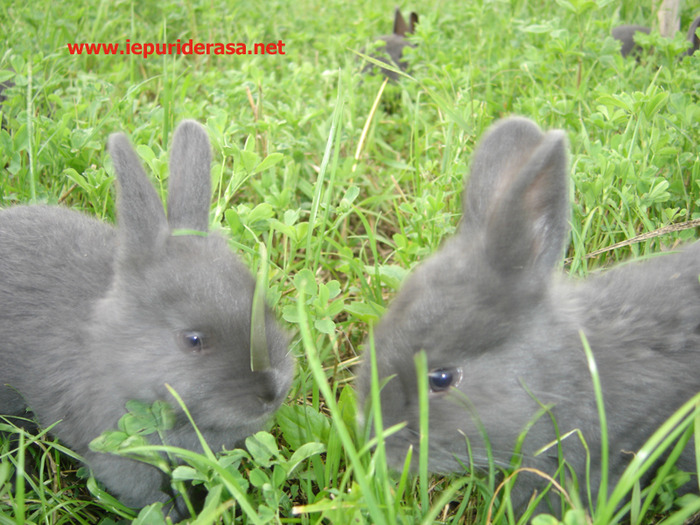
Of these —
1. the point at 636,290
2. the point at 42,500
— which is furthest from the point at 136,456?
the point at 636,290

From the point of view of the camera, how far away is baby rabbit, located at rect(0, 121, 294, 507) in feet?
8.23

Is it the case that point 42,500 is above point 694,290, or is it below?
below

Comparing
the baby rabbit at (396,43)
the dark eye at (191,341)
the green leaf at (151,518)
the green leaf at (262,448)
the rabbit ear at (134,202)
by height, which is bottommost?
the green leaf at (151,518)

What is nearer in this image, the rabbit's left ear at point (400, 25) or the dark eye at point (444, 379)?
the dark eye at point (444, 379)

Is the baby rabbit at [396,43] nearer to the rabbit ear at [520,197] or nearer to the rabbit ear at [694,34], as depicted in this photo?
the rabbit ear at [694,34]

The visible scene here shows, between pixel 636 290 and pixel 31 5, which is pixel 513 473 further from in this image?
pixel 31 5

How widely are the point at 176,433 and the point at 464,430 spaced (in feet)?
3.65

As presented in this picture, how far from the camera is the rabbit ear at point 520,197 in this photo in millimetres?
2197

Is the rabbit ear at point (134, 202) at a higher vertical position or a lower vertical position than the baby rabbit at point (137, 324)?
higher

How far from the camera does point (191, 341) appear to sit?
2559 mm

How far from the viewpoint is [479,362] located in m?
2.25

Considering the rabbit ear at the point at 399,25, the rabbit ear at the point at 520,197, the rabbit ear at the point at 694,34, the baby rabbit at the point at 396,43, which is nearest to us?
the rabbit ear at the point at 520,197

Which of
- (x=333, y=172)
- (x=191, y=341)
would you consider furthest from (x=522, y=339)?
(x=333, y=172)

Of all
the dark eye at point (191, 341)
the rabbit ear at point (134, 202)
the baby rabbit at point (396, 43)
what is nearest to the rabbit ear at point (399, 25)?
the baby rabbit at point (396, 43)
